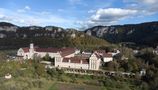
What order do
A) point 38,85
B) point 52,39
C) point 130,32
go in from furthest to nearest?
point 130,32, point 52,39, point 38,85

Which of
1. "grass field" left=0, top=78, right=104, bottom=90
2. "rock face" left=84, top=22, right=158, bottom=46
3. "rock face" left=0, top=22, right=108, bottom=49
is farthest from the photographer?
"rock face" left=84, top=22, right=158, bottom=46

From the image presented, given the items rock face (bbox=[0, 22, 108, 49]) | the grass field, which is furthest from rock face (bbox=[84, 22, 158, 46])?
the grass field

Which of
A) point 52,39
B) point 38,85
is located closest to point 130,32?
point 52,39

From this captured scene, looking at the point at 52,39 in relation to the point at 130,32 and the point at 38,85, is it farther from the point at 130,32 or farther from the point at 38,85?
the point at 130,32

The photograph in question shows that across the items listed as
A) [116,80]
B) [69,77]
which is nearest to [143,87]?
[116,80]

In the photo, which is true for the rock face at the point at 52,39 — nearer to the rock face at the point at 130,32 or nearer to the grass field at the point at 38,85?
the rock face at the point at 130,32

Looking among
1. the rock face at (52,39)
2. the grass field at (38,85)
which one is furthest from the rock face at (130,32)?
the grass field at (38,85)

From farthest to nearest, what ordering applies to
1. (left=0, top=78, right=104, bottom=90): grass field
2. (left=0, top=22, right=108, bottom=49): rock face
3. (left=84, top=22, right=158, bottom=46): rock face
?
1. (left=84, top=22, right=158, bottom=46): rock face
2. (left=0, top=22, right=108, bottom=49): rock face
3. (left=0, top=78, right=104, bottom=90): grass field

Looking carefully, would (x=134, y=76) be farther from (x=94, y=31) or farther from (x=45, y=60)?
(x=94, y=31)

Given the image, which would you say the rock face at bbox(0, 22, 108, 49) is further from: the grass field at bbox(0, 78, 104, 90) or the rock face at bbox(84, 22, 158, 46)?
the grass field at bbox(0, 78, 104, 90)
